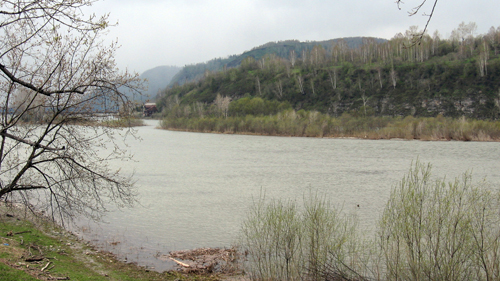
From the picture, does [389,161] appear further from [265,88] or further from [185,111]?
[265,88]

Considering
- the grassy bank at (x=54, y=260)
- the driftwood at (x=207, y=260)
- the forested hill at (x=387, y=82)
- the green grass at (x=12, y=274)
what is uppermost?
the forested hill at (x=387, y=82)

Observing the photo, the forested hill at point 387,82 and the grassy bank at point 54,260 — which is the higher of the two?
the forested hill at point 387,82

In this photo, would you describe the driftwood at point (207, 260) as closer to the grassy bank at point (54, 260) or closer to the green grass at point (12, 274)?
the grassy bank at point (54, 260)

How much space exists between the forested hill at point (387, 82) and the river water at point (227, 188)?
54760 millimetres

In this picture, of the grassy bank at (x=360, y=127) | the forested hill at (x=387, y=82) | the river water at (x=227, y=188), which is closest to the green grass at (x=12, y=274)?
the river water at (x=227, y=188)

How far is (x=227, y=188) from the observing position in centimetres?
2159

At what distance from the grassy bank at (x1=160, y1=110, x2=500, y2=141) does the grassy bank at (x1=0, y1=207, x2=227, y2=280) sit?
54.4 meters

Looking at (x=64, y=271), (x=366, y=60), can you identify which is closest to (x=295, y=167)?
(x=64, y=271)

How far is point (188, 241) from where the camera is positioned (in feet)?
41.0

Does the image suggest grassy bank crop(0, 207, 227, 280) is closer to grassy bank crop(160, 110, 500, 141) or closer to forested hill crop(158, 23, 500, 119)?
grassy bank crop(160, 110, 500, 141)

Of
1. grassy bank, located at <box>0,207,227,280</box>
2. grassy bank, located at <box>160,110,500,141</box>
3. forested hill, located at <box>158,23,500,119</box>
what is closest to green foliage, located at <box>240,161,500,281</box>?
grassy bank, located at <box>0,207,227,280</box>

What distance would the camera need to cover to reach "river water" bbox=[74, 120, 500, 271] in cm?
1280

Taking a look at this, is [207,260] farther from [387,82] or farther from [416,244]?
[387,82]

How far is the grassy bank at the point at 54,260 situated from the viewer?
7782 mm
